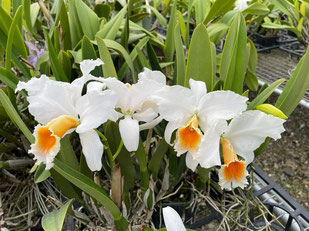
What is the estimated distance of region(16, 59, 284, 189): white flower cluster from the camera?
49cm

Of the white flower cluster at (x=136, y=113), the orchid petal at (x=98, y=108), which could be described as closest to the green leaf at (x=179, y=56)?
the white flower cluster at (x=136, y=113)

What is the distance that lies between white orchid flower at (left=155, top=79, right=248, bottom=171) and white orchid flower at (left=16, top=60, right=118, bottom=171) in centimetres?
10

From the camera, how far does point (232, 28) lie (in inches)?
26.2

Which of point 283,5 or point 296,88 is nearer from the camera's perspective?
point 296,88

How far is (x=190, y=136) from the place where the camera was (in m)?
0.54

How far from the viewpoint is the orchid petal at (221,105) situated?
510 mm

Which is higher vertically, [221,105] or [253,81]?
[221,105]

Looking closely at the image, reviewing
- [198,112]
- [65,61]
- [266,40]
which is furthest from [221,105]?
[266,40]

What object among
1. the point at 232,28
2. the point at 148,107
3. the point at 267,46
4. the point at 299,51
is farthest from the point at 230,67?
the point at 267,46

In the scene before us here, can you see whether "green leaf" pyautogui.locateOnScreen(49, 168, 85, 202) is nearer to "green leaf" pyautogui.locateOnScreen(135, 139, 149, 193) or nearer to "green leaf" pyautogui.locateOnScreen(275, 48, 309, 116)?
"green leaf" pyautogui.locateOnScreen(135, 139, 149, 193)

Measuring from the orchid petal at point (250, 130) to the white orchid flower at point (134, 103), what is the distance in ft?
0.48

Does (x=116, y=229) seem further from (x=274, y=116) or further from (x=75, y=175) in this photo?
(x=274, y=116)

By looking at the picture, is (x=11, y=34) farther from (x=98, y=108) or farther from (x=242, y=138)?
(x=242, y=138)

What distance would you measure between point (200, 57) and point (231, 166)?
0.72 ft
